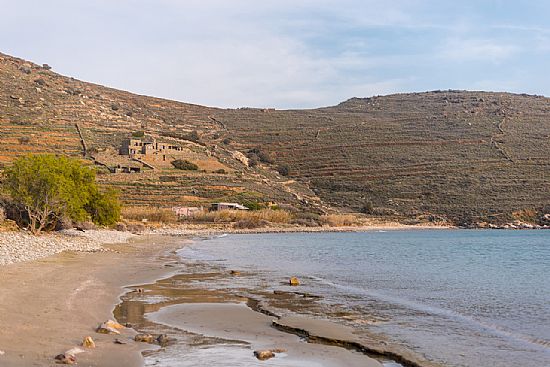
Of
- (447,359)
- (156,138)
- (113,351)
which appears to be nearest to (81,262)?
(113,351)

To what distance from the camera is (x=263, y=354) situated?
11148 millimetres

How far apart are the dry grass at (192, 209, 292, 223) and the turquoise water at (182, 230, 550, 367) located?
84.7 ft

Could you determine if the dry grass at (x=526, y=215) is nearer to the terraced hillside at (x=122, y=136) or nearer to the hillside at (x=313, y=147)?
the hillside at (x=313, y=147)

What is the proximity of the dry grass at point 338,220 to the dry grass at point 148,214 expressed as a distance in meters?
20.5

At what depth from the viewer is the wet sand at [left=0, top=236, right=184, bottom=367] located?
1063 centimetres

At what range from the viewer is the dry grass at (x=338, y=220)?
79.0 m

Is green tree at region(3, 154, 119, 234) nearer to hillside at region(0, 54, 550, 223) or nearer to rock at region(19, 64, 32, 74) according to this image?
hillside at region(0, 54, 550, 223)

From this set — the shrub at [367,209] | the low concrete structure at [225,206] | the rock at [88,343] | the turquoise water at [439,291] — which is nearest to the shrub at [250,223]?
the low concrete structure at [225,206]

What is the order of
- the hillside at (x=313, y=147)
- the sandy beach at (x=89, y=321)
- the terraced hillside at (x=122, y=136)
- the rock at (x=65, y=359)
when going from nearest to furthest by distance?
1. the rock at (x=65, y=359)
2. the sandy beach at (x=89, y=321)
3. the terraced hillside at (x=122, y=136)
4. the hillside at (x=313, y=147)

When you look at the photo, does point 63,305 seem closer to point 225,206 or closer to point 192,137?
point 225,206

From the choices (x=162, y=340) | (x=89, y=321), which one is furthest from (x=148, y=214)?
(x=162, y=340)

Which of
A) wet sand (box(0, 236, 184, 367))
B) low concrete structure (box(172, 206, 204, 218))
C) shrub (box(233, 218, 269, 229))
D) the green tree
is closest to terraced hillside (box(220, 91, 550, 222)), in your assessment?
shrub (box(233, 218, 269, 229))

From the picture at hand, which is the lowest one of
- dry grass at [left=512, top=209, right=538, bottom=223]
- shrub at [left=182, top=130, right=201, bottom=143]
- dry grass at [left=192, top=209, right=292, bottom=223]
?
dry grass at [left=192, top=209, right=292, bottom=223]

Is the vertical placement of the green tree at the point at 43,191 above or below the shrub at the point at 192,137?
below
